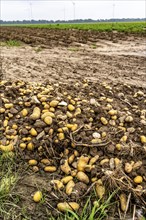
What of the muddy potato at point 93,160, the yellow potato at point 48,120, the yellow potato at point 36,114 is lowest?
the muddy potato at point 93,160

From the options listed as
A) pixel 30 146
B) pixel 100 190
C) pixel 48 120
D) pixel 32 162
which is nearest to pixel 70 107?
pixel 48 120

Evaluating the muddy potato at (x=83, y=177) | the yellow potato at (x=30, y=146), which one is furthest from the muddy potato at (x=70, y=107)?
the muddy potato at (x=83, y=177)

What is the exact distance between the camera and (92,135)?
10.2 feet

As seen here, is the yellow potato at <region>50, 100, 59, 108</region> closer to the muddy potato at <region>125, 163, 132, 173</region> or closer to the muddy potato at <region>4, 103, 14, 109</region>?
the muddy potato at <region>4, 103, 14, 109</region>

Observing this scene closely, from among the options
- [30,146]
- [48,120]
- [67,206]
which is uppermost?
[48,120]

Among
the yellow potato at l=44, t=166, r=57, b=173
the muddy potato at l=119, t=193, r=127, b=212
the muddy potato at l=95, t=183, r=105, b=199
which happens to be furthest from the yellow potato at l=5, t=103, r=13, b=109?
the muddy potato at l=119, t=193, r=127, b=212

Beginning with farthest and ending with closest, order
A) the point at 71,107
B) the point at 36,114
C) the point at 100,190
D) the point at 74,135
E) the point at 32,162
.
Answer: the point at 71,107 < the point at 36,114 < the point at 74,135 < the point at 32,162 < the point at 100,190

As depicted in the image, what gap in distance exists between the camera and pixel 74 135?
3102 mm

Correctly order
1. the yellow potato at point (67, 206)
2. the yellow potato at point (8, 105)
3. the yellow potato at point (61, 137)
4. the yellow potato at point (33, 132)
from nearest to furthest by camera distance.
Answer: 1. the yellow potato at point (67, 206)
2. the yellow potato at point (61, 137)
3. the yellow potato at point (33, 132)
4. the yellow potato at point (8, 105)

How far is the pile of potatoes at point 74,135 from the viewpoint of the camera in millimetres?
2732

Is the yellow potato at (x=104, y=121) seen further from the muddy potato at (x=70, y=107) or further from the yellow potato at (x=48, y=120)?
the yellow potato at (x=48, y=120)

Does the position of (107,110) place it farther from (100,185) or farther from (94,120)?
(100,185)

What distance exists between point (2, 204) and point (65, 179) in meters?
0.55

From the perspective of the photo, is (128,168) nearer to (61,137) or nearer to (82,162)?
(82,162)
